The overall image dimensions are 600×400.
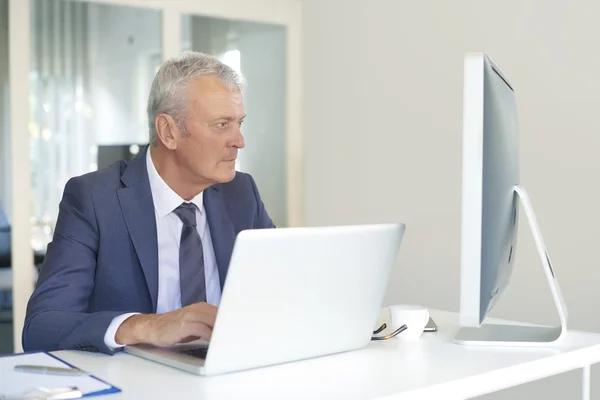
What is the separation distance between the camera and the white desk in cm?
122

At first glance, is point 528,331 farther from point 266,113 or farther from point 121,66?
point 266,113

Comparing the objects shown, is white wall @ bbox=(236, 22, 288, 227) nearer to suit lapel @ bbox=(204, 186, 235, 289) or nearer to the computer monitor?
suit lapel @ bbox=(204, 186, 235, 289)

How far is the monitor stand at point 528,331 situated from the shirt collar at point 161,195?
81cm

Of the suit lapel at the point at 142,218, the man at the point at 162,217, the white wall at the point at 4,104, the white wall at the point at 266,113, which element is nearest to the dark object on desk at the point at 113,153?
the white wall at the point at 4,104

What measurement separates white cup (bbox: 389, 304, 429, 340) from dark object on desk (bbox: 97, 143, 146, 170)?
2828 mm

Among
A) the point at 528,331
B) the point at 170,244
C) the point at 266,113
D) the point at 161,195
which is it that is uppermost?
the point at 266,113

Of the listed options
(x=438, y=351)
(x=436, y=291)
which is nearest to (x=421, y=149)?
(x=436, y=291)

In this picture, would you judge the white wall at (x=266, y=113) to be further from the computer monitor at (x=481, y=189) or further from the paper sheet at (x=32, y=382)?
the paper sheet at (x=32, y=382)

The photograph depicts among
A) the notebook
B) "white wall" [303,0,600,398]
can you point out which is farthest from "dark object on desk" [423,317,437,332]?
"white wall" [303,0,600,398]

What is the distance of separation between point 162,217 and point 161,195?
6cm

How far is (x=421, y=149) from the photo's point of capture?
13.3 feet

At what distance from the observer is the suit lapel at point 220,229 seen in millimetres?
2109

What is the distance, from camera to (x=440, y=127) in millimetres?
3955

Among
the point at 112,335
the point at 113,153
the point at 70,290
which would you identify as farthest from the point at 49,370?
the point at 113,153
